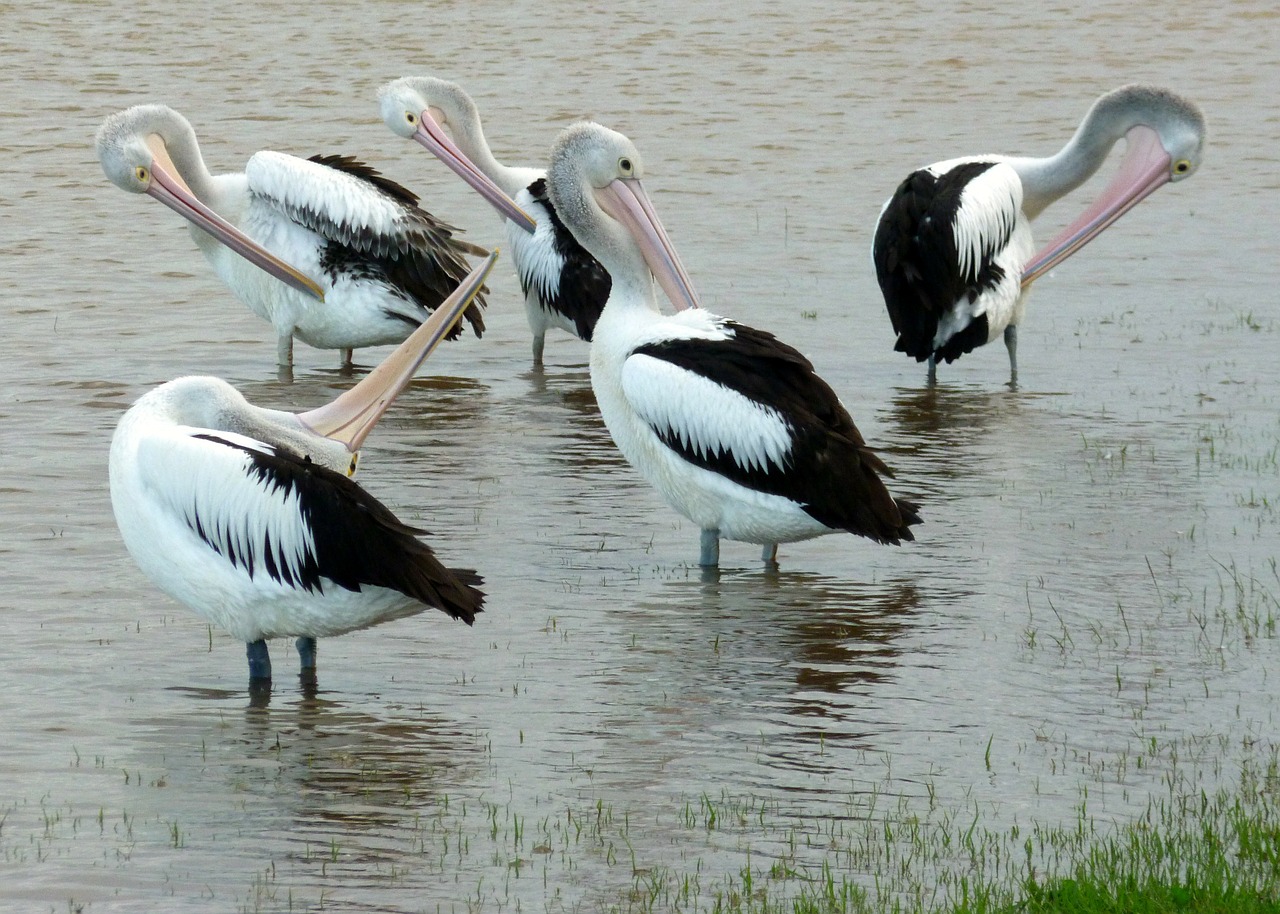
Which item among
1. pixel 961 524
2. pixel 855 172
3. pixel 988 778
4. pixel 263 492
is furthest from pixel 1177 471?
pixel 855 172

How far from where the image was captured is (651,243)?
740 centimetres

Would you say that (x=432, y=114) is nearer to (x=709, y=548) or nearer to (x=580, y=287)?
(x=580, y=287)

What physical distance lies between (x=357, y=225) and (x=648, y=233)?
9.09 feet

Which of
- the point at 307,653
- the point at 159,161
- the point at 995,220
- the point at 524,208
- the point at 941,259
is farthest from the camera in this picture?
the point at 524,208

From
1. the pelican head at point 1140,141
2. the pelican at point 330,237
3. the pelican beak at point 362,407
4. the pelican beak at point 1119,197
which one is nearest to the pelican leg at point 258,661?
the pelican beak at point 362,407

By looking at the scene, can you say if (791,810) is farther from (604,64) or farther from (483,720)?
(604,64)

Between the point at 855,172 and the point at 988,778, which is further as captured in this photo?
the point at 855,172

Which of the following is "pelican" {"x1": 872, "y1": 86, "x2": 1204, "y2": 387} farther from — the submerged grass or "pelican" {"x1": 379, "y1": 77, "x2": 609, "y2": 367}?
the submerged grass

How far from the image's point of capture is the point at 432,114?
1108 centimetres

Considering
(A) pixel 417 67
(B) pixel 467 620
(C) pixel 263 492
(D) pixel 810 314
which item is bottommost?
(B) pixel 467 620

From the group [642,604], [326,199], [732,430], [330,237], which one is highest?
[326,199]

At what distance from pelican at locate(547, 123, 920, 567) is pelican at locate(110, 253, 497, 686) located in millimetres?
1382

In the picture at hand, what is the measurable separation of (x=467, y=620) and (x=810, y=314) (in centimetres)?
648

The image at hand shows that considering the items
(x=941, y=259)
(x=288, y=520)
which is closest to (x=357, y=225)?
(x=941, y=259)
